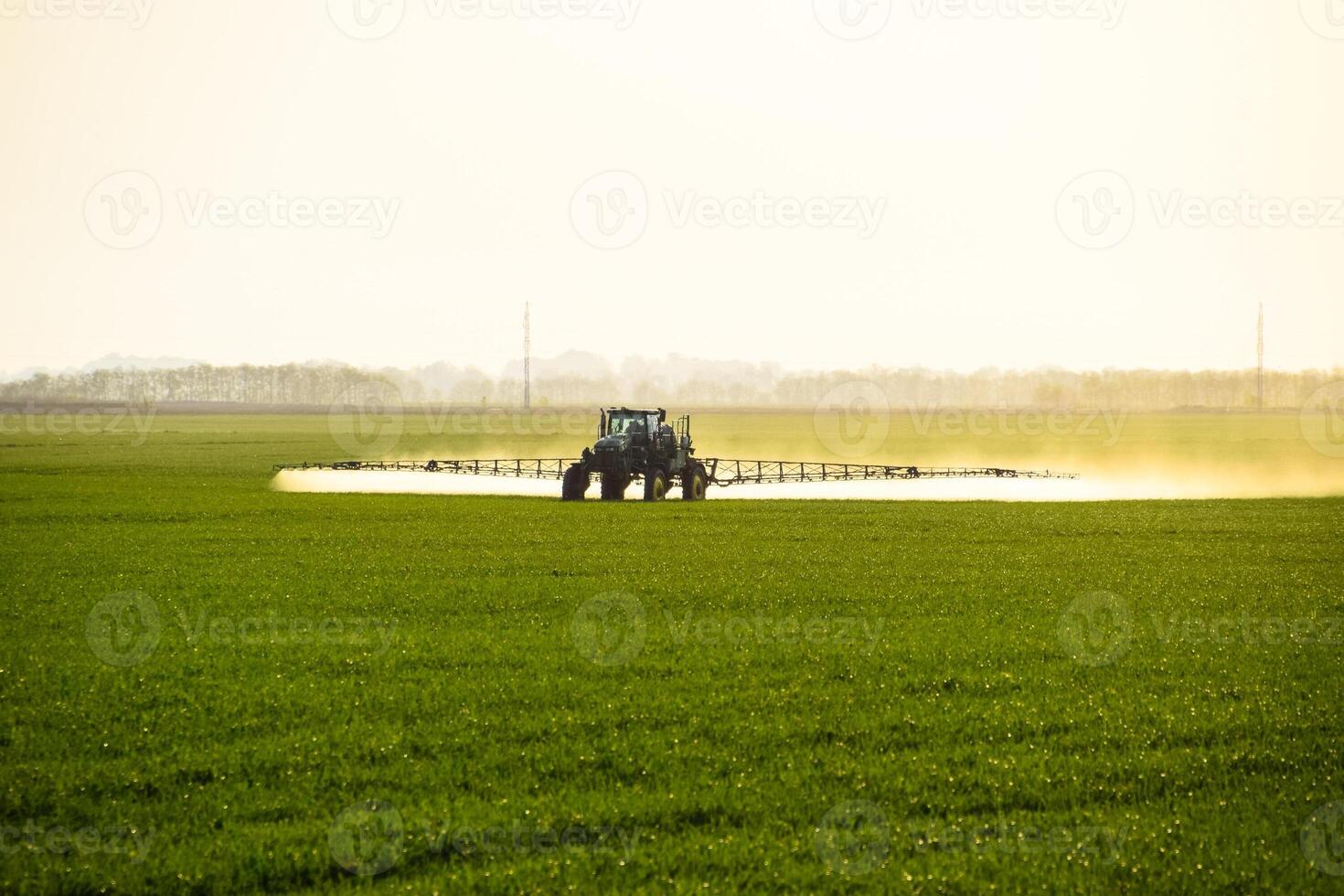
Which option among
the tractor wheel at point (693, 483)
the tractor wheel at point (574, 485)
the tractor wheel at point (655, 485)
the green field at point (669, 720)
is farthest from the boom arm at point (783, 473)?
the green field at point (669, 720)

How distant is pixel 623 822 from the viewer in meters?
9.72

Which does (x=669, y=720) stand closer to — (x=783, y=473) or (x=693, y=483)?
(x=693, y=483)

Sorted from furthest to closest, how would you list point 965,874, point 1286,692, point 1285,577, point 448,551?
point 448,551
point 1285,577
point 1286,692
point 965,874

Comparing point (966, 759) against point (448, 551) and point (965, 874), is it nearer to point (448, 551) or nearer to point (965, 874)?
point (965, 874)

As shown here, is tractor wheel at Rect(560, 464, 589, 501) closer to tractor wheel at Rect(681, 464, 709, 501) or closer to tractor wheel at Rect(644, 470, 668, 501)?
tractor wheel at Rect(644, 470, 668, 501)

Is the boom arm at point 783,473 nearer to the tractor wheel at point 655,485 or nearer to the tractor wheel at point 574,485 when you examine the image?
the tractor wheel at point 655,485

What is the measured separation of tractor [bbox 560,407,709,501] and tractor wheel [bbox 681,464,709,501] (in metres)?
0.76

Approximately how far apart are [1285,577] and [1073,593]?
5639mm

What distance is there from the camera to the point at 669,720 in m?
12.6

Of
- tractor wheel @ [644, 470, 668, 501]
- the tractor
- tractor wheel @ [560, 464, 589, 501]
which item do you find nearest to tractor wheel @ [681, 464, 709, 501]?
the tractor

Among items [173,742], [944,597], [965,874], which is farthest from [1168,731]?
[173,742]

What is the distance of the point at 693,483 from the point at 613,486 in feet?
12.4

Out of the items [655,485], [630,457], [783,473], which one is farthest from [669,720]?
[783,473]

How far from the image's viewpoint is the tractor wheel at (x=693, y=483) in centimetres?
4862
